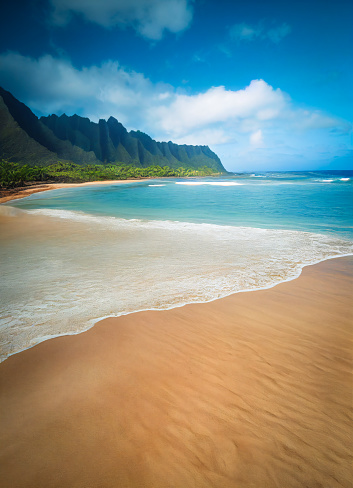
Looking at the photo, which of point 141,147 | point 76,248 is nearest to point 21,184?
point 76,248

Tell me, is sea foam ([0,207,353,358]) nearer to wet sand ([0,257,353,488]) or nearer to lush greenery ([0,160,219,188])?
wet sand ([0,257,353,488])

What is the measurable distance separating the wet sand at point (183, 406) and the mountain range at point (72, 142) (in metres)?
89.5

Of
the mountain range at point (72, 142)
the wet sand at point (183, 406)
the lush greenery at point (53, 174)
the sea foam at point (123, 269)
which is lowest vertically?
the wet sand at point (183, 406)

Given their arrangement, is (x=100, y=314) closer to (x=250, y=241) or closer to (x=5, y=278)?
(x=5, y=278)

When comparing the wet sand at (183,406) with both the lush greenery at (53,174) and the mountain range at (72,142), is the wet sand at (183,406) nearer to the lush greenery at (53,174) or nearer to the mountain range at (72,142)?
the lush greenery at (53,174)

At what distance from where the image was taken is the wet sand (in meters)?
1.93

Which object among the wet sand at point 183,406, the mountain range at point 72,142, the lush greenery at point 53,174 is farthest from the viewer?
the mountain range at point 72,142

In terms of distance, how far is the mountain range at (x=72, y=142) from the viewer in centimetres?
8031

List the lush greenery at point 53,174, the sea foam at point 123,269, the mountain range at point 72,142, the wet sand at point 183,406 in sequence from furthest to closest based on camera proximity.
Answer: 1. the mountain range at point 72,142
2. the lush greenery at point 53,174
3. the sea foam at point 123,269
4. the wet sand at point 183,406

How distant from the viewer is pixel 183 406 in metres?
2.44

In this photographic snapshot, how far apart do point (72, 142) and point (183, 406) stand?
501ft

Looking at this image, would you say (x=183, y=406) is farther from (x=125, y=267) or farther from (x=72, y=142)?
(x=72, y=142)

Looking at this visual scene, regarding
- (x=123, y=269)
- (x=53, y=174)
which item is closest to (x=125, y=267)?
(x=123, y=269)

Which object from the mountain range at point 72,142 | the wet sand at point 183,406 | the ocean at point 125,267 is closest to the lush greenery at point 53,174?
the mountain range at point 72,142
